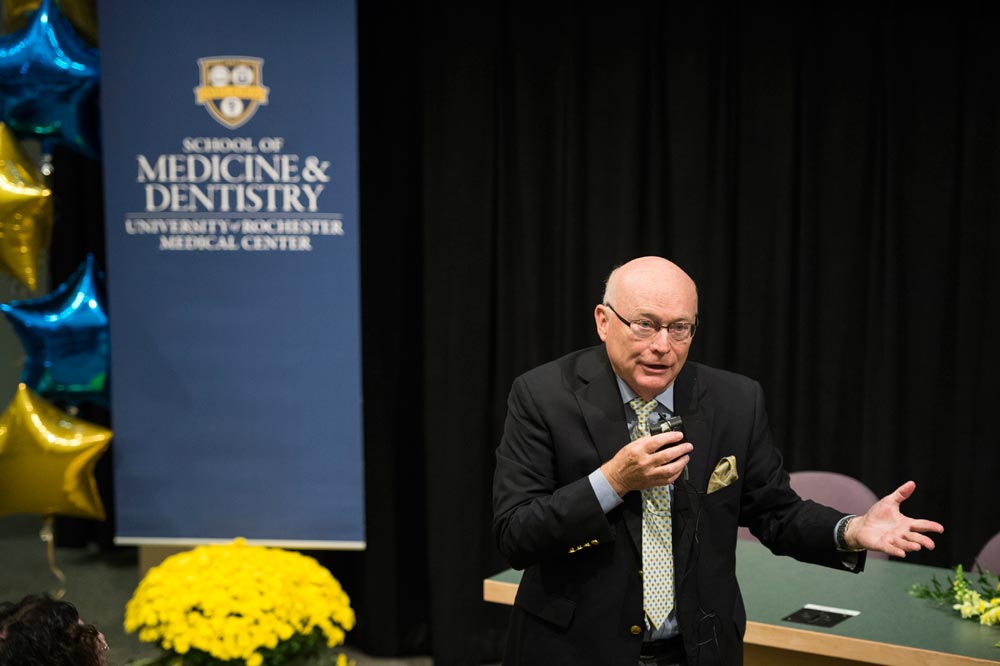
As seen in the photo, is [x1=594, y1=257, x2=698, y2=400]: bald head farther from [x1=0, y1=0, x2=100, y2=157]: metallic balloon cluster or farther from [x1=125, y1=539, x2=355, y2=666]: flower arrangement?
[x1=0, y1=0, x2=100, y2=157]: metallic balloon cluster

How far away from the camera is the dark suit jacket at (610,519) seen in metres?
2.16

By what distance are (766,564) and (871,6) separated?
2.41 meters

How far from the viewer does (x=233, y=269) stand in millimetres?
4207

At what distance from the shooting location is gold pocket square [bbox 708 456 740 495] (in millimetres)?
2236

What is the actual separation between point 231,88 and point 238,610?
239 centimetres

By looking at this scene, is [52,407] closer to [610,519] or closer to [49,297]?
[49,297]

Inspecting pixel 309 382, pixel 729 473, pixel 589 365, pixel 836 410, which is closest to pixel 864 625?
pixel 729 473

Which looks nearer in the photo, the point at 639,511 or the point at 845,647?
the point at 639,511

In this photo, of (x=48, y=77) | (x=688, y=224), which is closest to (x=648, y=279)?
(x=688, y=224)

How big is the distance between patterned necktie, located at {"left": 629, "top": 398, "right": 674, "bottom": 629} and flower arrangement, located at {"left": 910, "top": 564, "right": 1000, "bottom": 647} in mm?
1033

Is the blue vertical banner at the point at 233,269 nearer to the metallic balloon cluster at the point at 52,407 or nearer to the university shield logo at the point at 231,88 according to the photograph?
the university shield logo at the point at 231,88

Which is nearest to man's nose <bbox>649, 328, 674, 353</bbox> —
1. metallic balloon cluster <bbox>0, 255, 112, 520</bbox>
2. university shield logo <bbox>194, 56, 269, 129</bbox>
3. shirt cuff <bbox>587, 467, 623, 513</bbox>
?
shirt cuff <bbox>587, 467, 623, 513</bbox>

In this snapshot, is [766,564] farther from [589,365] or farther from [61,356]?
[61,356]

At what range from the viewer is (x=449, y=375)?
15.8 feet
